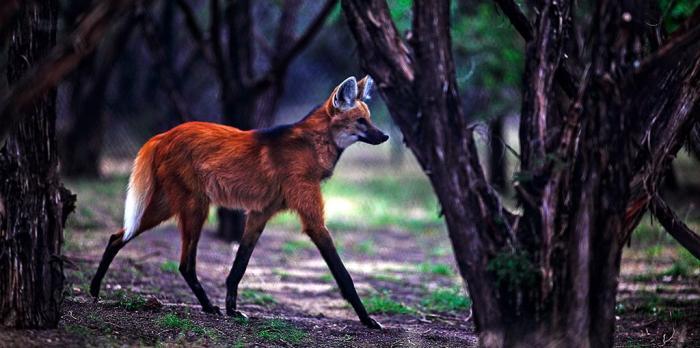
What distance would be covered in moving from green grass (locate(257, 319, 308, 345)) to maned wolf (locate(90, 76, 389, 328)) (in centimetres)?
34

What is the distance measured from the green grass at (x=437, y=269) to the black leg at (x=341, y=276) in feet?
7.90

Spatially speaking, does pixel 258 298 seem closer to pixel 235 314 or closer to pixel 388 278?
pixel 235 314

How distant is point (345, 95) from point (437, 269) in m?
2.66

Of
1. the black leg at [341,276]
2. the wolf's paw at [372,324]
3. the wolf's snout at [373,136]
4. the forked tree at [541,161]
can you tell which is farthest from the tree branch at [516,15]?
the wolf's paw at [372,324]

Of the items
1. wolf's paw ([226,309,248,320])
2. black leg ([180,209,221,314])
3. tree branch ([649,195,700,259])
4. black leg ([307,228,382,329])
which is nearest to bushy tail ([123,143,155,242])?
black leg ([180,209,221,314])

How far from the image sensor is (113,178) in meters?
12.4

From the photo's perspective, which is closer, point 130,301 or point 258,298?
point 130,301

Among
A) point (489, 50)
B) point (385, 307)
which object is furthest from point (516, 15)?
point (489, 50)

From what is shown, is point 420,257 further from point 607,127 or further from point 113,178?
point 113,178

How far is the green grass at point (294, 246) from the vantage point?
8.10 metres

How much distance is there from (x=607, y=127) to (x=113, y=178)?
1022cm

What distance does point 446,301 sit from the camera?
5.86 metres

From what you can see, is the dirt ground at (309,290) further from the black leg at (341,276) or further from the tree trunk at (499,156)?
the tree trunk at (499,156)

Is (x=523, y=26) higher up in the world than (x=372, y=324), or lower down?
higher up
